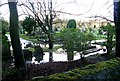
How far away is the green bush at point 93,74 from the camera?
112 inches

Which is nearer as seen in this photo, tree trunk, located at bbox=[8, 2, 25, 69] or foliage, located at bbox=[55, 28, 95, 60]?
tree trunk, located at bbox=[8, 2, 25, 69]

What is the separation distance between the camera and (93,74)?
3250mm

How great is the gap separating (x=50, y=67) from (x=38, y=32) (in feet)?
→ 58.9

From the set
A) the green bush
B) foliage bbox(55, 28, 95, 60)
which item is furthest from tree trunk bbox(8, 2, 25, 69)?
the green bush

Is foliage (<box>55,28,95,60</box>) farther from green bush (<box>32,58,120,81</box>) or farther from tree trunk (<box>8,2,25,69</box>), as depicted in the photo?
green bush (<box>32,58,120,81</box>)

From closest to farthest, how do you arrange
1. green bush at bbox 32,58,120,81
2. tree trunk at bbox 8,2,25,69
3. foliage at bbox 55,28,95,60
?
green bush at bbox 32,58,120,81, tree trunk at bbox 8,2,25,69, foliage at bbox 55,28,95,60

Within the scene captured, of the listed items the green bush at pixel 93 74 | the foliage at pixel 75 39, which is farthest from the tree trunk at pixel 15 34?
the green bush at pixel 93 74

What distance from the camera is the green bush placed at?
2841mm

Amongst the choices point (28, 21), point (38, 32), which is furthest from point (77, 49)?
point (38, 32)

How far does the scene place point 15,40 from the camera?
682 centimetres

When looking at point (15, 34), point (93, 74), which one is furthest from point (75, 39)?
point (93, 74)

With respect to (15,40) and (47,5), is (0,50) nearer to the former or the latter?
(15,40)

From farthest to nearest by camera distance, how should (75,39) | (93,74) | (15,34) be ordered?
(75,39) → (15,34) → (93,74)

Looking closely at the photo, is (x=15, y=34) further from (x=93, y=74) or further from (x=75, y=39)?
(x=93, y=74)
